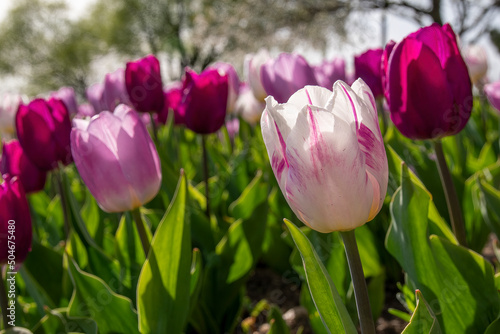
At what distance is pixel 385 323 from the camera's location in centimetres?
134

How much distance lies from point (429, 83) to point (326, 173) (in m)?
0.38

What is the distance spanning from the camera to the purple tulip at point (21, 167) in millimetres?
1399

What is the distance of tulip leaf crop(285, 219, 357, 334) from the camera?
622 millimetres

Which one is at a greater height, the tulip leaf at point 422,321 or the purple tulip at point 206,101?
the purple tulip at point 206,101

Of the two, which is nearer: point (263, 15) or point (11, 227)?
point (11, 227)

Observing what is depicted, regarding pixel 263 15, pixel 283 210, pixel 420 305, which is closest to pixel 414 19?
pixel 263 15

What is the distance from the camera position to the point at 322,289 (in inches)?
25.9

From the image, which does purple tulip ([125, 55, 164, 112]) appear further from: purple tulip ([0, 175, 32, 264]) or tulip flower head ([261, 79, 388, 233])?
tulip flower head ([261, 79, 388, 233])

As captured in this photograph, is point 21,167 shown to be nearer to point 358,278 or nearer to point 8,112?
point 358,278

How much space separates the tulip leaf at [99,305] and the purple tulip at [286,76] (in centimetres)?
87

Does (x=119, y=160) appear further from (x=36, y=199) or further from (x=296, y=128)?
(x=36, y=199)

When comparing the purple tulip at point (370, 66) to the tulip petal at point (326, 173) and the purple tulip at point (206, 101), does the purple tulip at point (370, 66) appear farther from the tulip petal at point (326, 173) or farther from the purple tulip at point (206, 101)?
the tulip petal at point (326, 173)

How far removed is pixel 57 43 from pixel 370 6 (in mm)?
17388

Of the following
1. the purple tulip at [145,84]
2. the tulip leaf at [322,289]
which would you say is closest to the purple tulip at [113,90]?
the purple tulip at [145,84]
